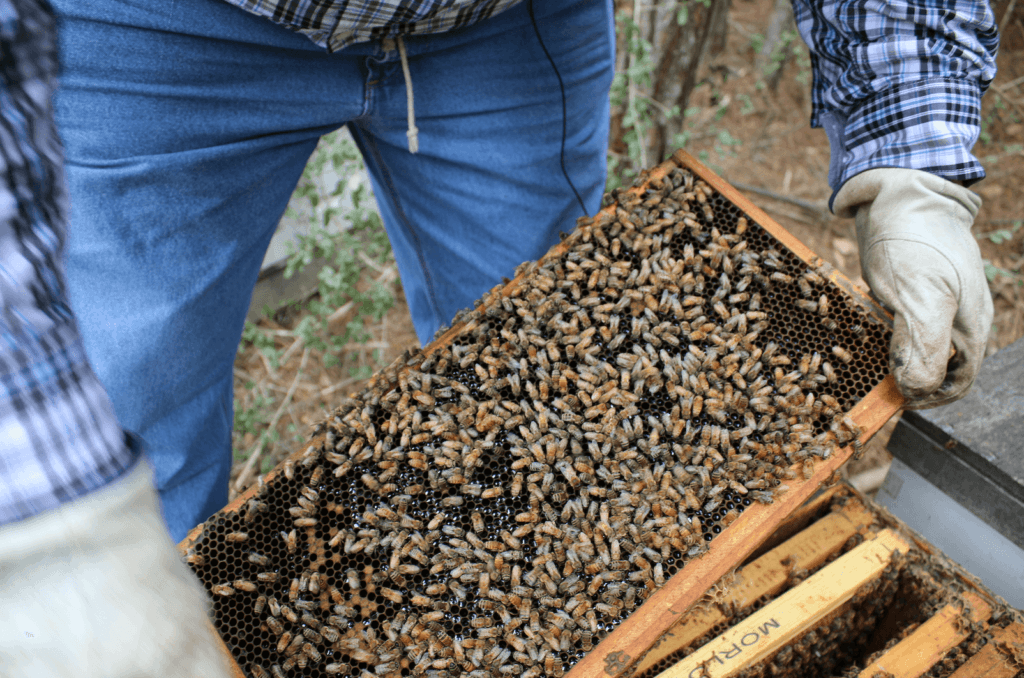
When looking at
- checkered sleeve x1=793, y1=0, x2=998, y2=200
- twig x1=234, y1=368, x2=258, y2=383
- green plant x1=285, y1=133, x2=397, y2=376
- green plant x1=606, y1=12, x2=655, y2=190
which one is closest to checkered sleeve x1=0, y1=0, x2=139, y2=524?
checkered sleeve x1=793, y1=0, x2=998, y2=200

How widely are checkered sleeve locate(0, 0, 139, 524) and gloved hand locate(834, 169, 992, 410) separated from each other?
2.28 m

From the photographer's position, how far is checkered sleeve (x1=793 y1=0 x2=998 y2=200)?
7.52 feet

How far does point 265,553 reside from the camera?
1.94 metres

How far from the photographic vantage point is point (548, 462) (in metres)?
2.02

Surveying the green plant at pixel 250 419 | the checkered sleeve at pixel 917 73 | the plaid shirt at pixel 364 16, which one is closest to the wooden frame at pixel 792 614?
the checkered sleeve at pixel 917 73

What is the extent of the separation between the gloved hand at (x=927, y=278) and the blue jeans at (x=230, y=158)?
57.9 inches

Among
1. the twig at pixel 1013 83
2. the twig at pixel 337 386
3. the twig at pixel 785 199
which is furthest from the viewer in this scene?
the twig at pixel 1013 83

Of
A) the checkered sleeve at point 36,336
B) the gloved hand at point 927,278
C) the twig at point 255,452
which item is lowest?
the twig at point 255,452

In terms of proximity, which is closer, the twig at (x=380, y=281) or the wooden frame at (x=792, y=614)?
the wooden frame at (x=792, y=614)

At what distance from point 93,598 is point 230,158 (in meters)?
1.87

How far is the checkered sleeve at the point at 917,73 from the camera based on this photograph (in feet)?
7.52

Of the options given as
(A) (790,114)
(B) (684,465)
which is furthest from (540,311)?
(A) (790,114)

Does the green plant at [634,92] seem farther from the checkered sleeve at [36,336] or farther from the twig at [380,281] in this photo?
the checkered sleeve at [36,336]

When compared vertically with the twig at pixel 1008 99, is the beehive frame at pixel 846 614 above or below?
below
